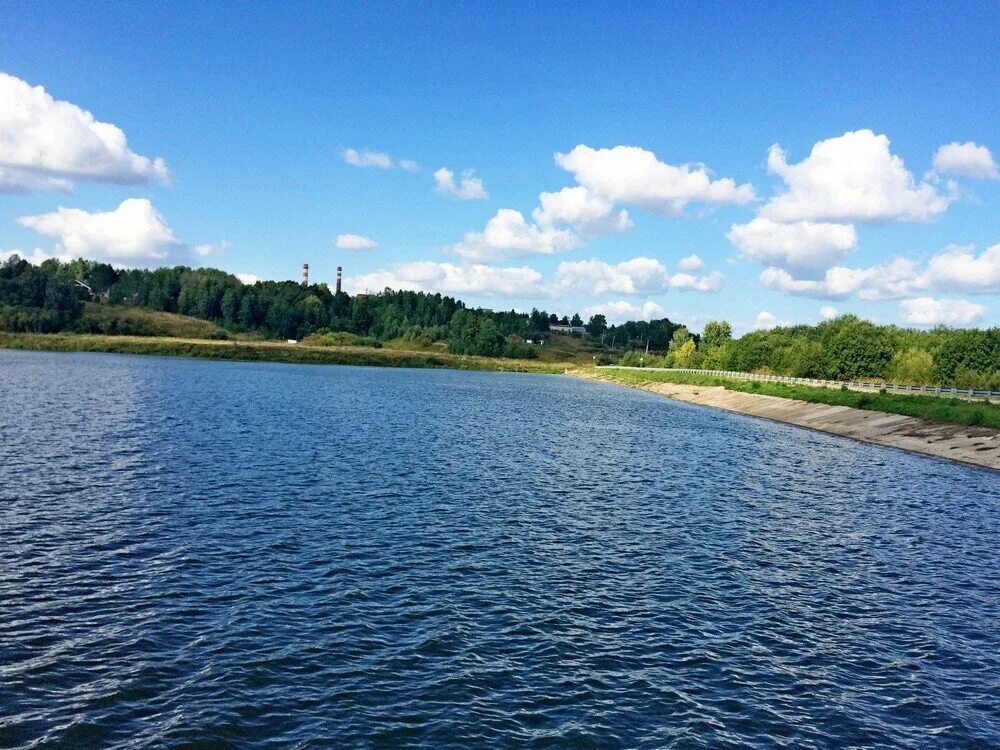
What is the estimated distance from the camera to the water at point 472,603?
16.3 m

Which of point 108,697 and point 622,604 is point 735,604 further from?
point 108,697

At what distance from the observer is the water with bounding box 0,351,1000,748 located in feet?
53.6

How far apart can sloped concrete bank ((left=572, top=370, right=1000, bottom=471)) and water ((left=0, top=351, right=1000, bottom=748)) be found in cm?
Answer: 2107

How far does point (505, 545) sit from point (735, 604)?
9.31 meters

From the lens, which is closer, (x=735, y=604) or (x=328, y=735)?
(x=328, y=735)

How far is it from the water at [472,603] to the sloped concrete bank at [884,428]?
2107 cm

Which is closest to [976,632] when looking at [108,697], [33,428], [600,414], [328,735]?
[328,735]

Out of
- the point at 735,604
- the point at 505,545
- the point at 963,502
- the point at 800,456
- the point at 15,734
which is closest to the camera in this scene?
the point at 15,734

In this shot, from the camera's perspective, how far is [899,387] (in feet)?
352

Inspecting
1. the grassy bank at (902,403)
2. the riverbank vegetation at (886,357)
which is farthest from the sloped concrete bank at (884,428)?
the riverbank vegetation at (886,357)

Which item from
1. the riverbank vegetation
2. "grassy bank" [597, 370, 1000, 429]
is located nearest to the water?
"grassy bank" [597, 370, 1000, 429]

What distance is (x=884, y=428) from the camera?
8500cm

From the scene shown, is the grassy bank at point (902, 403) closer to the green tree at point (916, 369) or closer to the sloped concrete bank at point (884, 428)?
the sloped concrete bank at point (884, 428)

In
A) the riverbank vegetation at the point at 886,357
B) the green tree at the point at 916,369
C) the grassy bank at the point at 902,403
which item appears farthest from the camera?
the green tree at the point at 916,369
